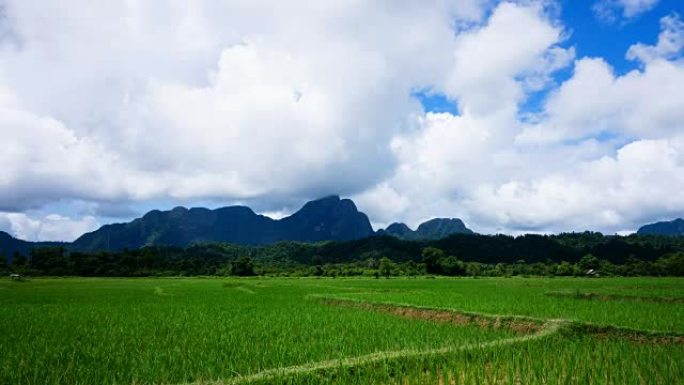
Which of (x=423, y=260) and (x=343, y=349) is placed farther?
(x=423, y=260)

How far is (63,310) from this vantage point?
15875 millimetres

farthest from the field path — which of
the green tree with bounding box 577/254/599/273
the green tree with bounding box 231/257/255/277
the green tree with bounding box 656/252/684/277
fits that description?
the green tree with bounding box 231/257/255/277

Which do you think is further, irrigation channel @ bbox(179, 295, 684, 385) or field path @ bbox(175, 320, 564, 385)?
irrigation channel @ bbox(179, 295, 684, 385)

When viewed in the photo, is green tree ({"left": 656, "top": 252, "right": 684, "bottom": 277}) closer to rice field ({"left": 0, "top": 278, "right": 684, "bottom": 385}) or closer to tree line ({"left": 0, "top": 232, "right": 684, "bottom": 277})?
tree line ({"left": 0, "top": 232, "right": 684, "bottom": 277})

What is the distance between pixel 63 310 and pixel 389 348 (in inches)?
536

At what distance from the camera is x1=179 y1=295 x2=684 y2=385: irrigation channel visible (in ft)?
19.0

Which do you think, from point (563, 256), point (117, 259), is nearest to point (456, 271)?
point (563, 256)

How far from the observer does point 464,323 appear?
12.0m

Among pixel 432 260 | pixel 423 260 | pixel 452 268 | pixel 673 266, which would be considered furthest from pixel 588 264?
pixel 423 260

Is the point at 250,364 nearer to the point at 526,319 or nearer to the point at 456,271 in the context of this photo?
the point at 526,319

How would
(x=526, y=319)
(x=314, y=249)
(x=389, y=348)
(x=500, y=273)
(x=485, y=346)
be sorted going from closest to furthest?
(x=485, y=346) < (x=389, y=348) < (x=526, y=319) < (x=500, y=273) < (x=314, y=249)

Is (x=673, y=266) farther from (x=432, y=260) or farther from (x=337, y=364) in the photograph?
(x=337, y=364)

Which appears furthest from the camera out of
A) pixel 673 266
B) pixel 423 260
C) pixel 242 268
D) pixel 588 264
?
pixel 242 268

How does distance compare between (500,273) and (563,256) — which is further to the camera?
(563,256)
